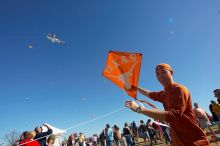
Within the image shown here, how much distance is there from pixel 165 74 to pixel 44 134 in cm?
546

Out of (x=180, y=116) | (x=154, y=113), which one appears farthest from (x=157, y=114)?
(x=180, y=116)

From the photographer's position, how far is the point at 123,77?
3.97 m

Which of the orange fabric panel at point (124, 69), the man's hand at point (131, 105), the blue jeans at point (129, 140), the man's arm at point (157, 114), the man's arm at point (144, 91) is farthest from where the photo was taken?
the blue jeans at point (129, 140)

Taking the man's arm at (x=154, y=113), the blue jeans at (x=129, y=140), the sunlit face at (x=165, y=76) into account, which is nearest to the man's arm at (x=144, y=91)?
the sunlit face at (x=165, y=76)

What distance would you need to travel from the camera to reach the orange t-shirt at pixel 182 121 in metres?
2.43

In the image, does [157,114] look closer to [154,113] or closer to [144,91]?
[154,113]

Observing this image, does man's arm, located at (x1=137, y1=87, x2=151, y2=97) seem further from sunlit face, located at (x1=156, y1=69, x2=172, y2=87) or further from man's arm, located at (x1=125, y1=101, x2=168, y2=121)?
man's arm, located at (x1=125, y1=101, x2=168, y2=121)

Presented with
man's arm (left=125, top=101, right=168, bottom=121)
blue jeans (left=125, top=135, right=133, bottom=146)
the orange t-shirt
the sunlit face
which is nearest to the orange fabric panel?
the sunlit face

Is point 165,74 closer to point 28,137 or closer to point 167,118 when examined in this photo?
point 167,118

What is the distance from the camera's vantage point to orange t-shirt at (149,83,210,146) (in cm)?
243

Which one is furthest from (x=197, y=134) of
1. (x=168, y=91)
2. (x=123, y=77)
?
(x=123, y=77)

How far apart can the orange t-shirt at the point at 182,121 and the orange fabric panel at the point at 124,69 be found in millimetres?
1139

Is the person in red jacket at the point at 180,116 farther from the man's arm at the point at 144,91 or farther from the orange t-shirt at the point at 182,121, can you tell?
the man's arm at the point at 144,91

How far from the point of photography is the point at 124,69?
13.4ft
